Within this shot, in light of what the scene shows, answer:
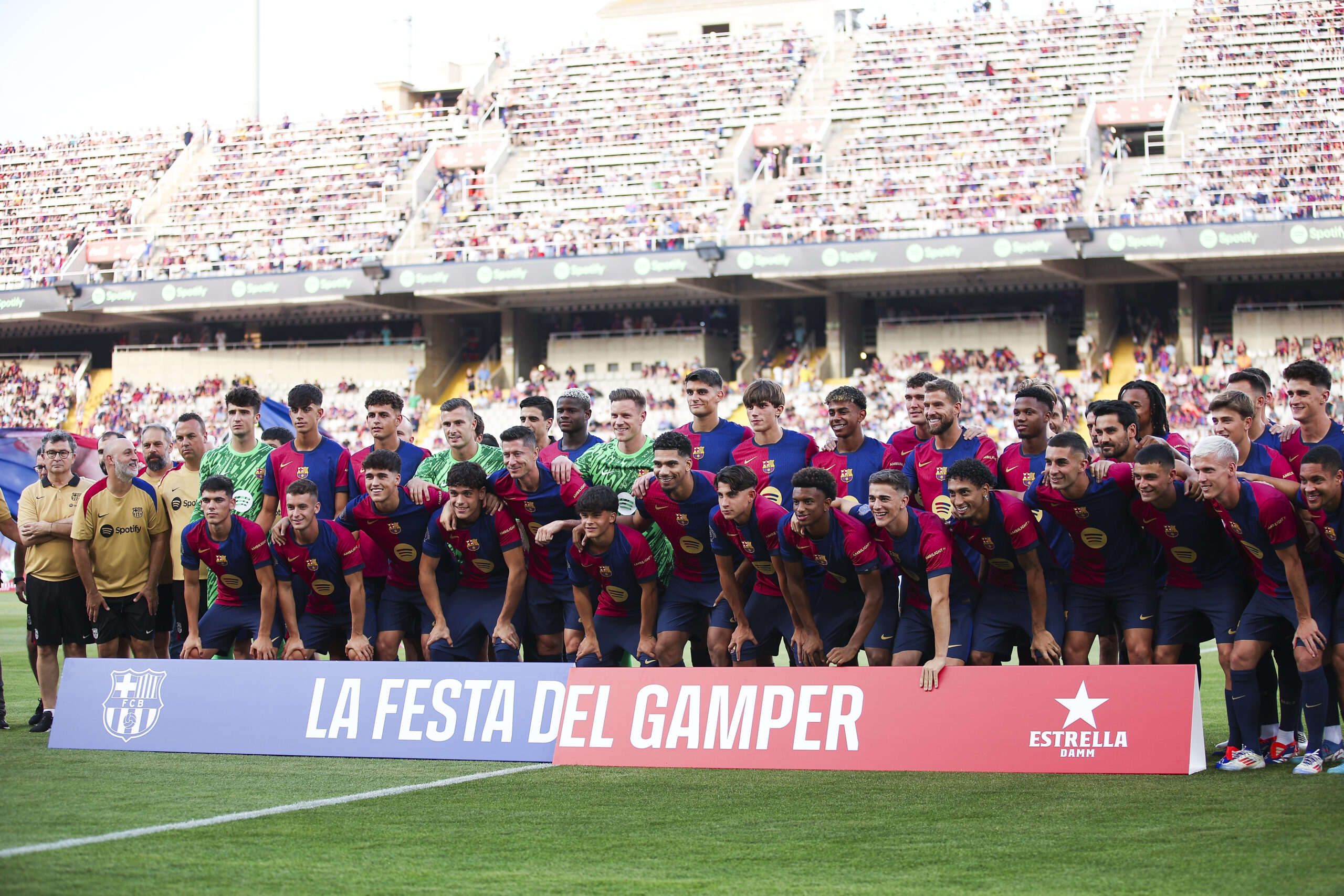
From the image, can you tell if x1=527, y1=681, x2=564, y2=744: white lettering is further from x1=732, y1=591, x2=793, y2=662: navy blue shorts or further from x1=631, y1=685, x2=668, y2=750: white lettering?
x1=732, y1=591, x2=793, y2=662: navy blue shorts

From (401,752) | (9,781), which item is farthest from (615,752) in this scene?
(9,781)

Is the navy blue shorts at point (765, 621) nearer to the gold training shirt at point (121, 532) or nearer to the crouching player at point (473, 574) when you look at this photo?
the crouching player at point (473, 574)

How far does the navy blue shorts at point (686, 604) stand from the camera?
8.50 meters

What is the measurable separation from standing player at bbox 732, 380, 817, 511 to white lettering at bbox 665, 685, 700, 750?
5.30ft

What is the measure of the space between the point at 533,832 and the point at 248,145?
41.3m

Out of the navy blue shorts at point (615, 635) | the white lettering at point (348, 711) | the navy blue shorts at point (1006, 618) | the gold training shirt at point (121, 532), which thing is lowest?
the white lettering at point (348, 711)

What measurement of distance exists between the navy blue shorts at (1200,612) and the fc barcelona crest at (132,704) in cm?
575

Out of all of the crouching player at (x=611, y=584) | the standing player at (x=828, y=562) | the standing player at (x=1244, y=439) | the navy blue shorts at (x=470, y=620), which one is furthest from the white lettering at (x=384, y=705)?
the standing player at (x=1244, y=439)

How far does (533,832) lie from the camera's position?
5.70 meters

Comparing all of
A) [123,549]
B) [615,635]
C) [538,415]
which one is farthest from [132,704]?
[538,415]

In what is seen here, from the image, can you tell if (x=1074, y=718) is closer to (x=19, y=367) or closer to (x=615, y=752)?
(x=615, y=752)

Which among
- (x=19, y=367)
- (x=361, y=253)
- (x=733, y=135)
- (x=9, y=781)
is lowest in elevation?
(x=9, y=781)

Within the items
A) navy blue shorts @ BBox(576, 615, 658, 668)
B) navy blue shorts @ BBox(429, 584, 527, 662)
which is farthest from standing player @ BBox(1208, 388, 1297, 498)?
navy blue shorts @ BBox(429, 584, 527, 662)

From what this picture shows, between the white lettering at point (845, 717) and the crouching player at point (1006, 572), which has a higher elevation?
the crouching player at point (1006, 572)
